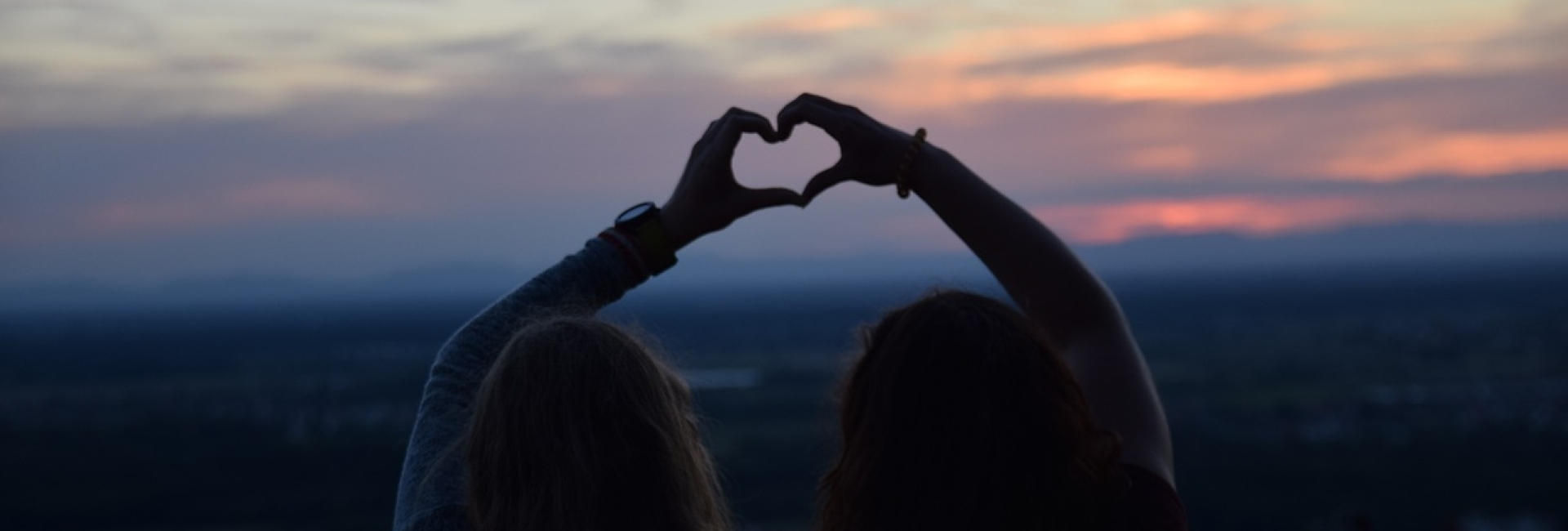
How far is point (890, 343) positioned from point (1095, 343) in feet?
1.64

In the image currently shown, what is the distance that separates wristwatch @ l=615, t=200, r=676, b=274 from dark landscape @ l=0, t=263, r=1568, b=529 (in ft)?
0.29

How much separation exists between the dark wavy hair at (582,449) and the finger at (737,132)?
1.53 ft

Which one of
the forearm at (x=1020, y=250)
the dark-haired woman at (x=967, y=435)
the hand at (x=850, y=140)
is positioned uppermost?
the hand at (x=850, y=140)

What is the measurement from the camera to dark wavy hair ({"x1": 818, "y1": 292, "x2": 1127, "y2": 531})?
1759 mm

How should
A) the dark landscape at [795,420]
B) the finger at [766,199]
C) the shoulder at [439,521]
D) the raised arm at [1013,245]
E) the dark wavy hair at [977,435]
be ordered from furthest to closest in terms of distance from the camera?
1. the dark landscape at [795,420]
2. the finger at [766,199]
3. the raised arm at [1013,245]
4. the shoulder at [439,521]
5. the dark wavy hair at [977,435]

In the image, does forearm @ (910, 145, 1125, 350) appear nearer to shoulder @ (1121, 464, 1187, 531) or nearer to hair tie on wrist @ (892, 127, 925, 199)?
hair tie on wrist @ (892, 127, 925, 199)

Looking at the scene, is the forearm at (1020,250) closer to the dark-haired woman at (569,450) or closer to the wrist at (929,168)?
the wrist at (929,168)

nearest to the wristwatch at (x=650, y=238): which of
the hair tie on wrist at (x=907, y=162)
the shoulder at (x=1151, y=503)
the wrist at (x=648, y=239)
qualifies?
the wrist at (x=648, y=239)

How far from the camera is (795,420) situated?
7075 centimetres

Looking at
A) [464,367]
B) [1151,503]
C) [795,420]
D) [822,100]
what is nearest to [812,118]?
[822,100]

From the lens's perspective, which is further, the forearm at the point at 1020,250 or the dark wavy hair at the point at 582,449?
the forearm at the point at 1020,250

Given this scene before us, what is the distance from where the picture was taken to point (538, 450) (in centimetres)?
190

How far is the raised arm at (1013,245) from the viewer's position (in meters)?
2.17

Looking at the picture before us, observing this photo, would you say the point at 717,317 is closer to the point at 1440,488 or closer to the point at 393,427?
the point at 393,427
